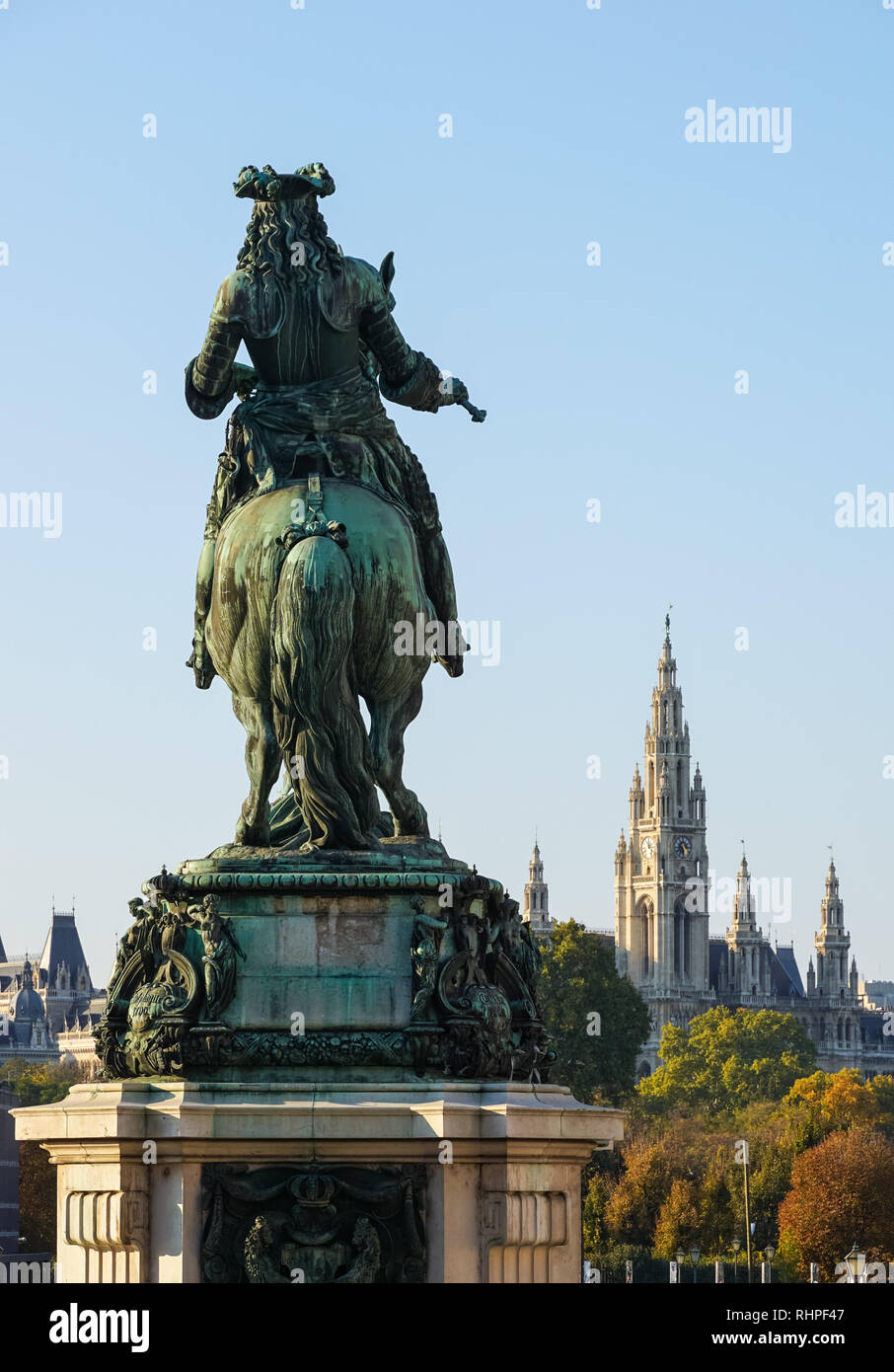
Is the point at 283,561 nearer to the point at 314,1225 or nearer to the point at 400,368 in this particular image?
the point at 400,368

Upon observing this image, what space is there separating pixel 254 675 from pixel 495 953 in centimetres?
202

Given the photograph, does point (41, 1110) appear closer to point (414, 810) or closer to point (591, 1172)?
point (414, 810)

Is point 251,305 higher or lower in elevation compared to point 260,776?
higher

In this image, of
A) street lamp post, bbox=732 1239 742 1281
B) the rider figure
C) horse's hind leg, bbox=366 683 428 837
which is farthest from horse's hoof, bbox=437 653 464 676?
street lamp post, bbox=732 1239 742 1281

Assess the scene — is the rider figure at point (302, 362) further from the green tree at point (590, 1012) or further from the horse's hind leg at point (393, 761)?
the green tree at point (590, 1012)

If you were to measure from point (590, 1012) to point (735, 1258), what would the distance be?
22.4m

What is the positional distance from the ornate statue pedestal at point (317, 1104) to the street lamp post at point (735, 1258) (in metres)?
75.1

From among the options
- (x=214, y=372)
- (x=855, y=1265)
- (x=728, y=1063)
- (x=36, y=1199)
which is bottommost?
(x=855, y=1265)

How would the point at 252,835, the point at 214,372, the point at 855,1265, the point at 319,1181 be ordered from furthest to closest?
1. the point at 855,1265
2. the point at 214,372
3. the point at 252,835
4. the point at 319,1181

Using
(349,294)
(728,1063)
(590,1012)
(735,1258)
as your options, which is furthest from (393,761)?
(728,1063)

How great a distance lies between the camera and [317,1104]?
16125 mm

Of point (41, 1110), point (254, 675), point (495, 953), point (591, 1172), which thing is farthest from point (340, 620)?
point (591, 1172)

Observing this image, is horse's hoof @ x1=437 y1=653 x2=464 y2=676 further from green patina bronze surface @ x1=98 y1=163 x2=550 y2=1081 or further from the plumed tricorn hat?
the plumed tricorn hat

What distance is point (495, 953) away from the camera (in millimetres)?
16875
